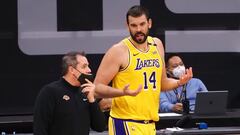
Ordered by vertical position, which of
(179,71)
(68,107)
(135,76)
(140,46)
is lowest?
(68,107)

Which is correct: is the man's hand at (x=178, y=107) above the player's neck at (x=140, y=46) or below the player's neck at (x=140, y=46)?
below

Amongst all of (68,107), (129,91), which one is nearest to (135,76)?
(129,91)

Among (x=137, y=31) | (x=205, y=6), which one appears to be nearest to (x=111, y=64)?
(x=137, y=31)

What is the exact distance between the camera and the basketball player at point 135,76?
15.3ft

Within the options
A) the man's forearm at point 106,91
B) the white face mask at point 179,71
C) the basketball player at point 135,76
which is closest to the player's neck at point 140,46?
the basketball player at point 135,76

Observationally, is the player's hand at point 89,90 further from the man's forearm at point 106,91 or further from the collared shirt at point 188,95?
the collared shirt at point 188,95

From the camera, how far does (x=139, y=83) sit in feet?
15.3

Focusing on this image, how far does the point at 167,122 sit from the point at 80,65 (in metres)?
1.98

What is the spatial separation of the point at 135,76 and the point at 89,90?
0.35 meters

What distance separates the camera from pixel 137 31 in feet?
15.2

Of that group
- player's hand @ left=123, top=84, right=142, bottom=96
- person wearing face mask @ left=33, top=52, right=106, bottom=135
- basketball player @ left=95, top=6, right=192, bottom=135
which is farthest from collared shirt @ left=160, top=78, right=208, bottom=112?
player's hand @ left=123, top=84, right=142, bottom=96

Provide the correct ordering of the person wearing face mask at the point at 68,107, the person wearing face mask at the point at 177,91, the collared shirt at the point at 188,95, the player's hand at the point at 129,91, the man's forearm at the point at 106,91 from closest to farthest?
1. the player's hand at the point at 129,91
2. the man's forearm at the point at 106,91
3. the person wearing face mask at the point at 68,107
4. the person wearing face mask at the point at 177,91
5. the collared shirt at the point at 188,95

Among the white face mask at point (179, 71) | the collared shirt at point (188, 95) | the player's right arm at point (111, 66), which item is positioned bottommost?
the collared shirt at point (188, 95)

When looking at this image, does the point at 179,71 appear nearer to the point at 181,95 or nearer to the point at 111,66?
the point at 181,95
